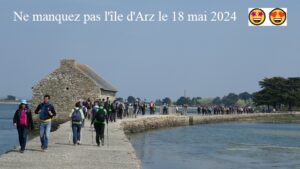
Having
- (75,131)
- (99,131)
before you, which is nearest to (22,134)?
(75,131)

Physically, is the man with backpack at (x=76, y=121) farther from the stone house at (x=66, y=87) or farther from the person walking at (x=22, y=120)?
the stone house at (x=66, y=87)

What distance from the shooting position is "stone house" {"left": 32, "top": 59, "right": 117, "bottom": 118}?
4500cm

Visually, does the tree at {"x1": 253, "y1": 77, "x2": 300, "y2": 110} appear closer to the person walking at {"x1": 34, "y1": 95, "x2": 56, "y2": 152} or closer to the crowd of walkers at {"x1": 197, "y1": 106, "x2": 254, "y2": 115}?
the crowd of walkers at {"x1": 197, "y1": 106, "x2": 254, "y2": 115}

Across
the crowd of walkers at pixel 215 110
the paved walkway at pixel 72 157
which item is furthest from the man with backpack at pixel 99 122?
the crowd of walkers at pixel 215 110

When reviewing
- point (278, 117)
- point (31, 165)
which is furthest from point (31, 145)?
point (278, 117)

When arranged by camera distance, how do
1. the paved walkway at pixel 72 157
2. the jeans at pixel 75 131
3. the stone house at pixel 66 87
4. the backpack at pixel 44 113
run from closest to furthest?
the paved walkway at pixel 72 157 < the backpack at pixel 44 113 < the jeans at pixel 75 131 < the stone house at pixel 66 87

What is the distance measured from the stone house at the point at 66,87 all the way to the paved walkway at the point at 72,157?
24.9 meters

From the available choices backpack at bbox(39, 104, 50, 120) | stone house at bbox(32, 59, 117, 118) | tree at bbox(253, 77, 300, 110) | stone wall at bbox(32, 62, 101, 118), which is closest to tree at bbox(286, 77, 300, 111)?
tree at bbox(253, 77, 300, 110)

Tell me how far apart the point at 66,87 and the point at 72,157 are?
Answer: 1224 inches

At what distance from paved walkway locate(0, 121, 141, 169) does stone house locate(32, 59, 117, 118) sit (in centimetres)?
2487

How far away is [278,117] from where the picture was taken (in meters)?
84.3

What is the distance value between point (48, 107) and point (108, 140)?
5127 millimetres

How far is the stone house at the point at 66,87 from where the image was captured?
45.0 m

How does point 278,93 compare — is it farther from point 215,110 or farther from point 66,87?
point 66,87
